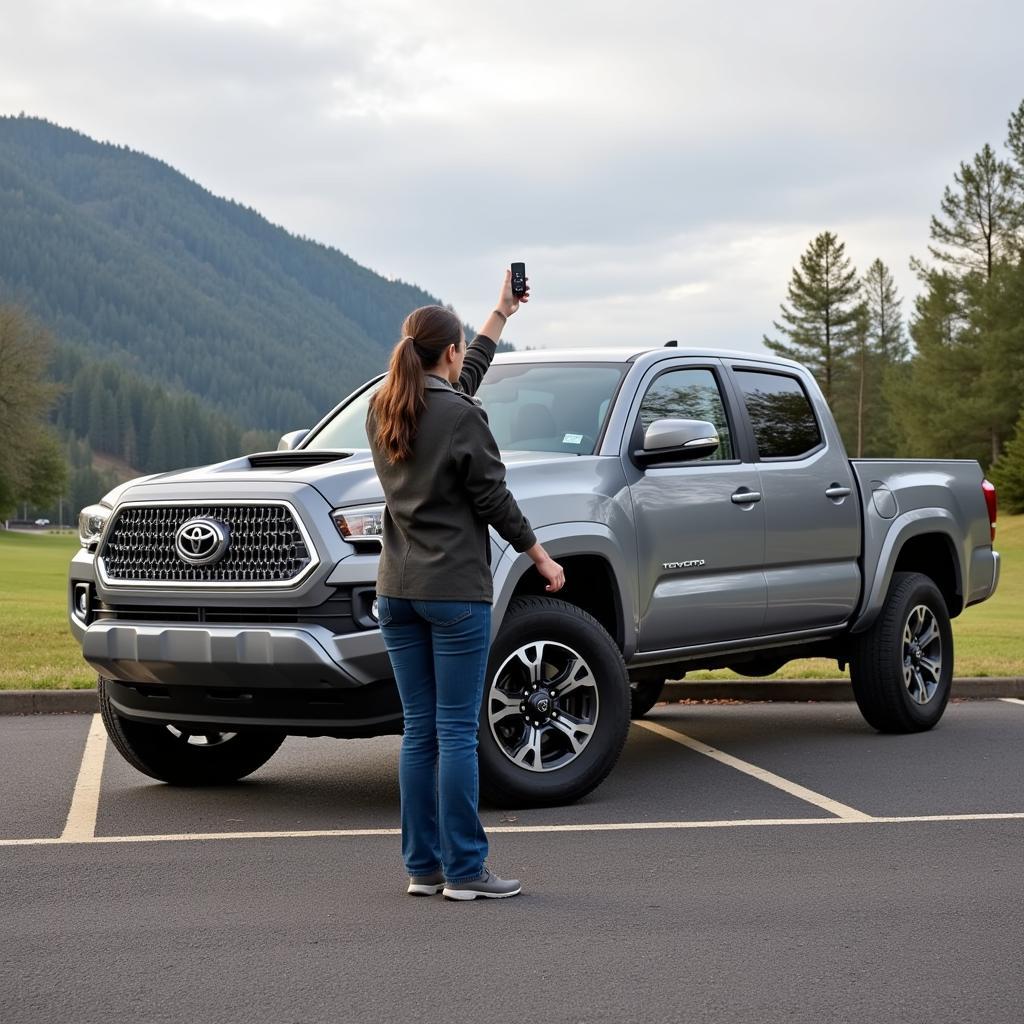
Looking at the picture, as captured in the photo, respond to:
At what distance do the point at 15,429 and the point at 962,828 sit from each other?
86.6 m

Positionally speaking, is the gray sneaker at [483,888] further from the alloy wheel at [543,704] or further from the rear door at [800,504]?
the rear door at [800,504]

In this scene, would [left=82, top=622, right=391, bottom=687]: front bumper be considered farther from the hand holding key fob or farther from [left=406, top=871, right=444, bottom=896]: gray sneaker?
the hand holding key fob

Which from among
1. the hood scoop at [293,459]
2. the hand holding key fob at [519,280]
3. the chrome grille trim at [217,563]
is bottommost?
the chrome grille trim at [217,563]

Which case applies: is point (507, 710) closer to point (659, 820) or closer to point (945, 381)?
point (659, 820)

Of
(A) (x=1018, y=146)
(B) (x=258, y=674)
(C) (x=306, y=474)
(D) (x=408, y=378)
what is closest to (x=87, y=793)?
(B) (x=258, y=674)

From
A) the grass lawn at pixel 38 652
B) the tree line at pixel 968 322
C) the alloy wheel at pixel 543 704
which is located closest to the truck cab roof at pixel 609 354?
the alloy wheel at pixel 543 704

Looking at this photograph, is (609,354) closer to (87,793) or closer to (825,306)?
(87,793)

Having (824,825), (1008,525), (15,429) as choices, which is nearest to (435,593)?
(824,825)

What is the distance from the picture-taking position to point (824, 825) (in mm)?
6918

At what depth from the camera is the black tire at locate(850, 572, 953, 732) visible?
9.57 m

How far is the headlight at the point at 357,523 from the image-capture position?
668 centimetres

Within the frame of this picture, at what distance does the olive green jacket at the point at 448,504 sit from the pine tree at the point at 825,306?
276ft

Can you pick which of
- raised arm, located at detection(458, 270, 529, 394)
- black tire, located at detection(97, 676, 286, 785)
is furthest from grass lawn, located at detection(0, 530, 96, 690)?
raised arm, located at detection(458, 270, 529, 394)

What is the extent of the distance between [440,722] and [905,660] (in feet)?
16.5
